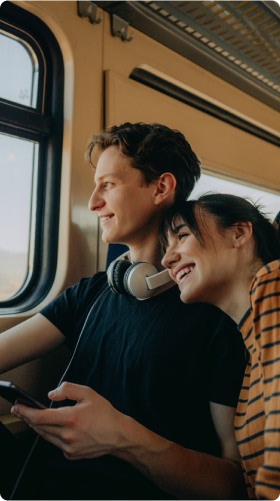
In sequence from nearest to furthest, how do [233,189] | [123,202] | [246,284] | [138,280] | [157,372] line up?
[246,284]
[157,372]
[138,280]
[123,202]
[233,189]

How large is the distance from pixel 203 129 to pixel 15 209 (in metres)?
1.28

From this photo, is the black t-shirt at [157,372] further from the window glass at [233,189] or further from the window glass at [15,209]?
the window glass at [233,189]

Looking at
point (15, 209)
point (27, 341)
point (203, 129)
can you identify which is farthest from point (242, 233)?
point (203, 129)

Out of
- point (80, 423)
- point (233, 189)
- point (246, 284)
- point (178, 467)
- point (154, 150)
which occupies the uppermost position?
point (233, 189)

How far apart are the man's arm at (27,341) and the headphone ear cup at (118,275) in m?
0.33

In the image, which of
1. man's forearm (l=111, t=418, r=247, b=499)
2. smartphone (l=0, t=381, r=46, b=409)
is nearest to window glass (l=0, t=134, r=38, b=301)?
smartphone (l=0, t=381, r=46, b=409)

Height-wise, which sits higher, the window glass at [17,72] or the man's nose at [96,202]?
the window glass at [17,72]

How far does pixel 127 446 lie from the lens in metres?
1.00

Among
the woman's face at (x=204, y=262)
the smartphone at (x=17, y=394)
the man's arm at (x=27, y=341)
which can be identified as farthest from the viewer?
the man's arm at (x=27, y=341)

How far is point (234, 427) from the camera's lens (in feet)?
3.77

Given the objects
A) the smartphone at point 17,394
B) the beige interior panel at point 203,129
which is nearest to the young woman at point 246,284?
the smartphone at point 17,394

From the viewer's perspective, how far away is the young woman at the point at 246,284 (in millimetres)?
871

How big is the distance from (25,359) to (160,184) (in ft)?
2.77

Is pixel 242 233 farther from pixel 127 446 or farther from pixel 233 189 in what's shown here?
pixel 233 189
